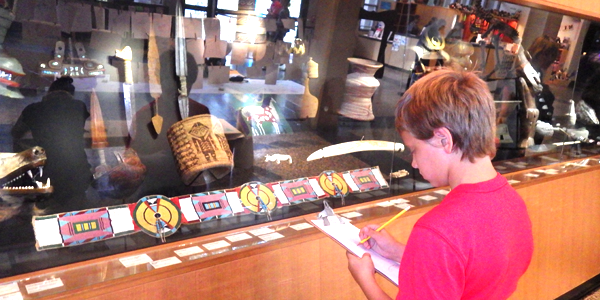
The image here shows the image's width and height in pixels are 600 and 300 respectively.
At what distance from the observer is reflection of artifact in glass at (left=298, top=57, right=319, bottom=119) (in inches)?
71.0

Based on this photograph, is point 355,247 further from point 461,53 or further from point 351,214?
point 461,53

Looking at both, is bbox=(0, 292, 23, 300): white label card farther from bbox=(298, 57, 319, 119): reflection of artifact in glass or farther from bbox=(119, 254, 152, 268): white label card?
bbox=(298, 57, 319, 119): reflection of artifact in glass

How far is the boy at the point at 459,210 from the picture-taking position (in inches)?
34.1

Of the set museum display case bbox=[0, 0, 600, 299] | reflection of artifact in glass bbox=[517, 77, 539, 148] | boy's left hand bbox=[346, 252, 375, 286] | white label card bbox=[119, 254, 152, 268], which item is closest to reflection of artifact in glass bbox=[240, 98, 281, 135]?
museum display case bbox=[0, 0, 600, 299]

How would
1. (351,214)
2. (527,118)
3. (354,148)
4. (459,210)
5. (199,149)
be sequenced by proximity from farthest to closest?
(527,118) → (354,148) → (351,214) → (199,149) → (459,210)

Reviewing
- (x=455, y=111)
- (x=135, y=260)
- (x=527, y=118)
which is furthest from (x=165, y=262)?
(x=527, y=118)

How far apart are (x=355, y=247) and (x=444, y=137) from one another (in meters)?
0.35

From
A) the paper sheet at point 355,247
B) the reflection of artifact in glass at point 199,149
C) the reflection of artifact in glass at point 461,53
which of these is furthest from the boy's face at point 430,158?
the reflection of artifact in glass at point 461,53

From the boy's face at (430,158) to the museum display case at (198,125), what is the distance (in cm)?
62

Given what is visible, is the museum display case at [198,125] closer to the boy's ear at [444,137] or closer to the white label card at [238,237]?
the white label card at [238,237]

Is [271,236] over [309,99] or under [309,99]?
under

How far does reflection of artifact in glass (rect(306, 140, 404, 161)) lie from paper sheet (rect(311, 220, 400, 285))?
23.6 inches

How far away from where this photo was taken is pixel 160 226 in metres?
1.37

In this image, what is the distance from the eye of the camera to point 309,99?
6.10 ft
